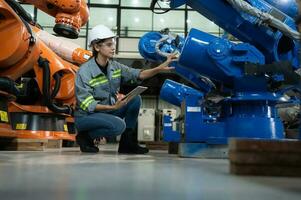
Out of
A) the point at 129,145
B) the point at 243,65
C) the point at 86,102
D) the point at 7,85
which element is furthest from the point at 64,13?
the point at 243,65

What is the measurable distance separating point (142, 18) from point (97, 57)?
28.6 ft

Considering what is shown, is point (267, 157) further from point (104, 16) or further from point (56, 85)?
point (104, 16)

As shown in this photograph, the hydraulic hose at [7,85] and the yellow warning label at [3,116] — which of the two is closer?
the hydraulic hose at [7,85]

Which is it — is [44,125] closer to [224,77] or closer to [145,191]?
[224,77]

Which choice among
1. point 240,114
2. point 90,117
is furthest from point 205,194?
point 90,117

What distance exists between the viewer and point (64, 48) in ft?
17.9

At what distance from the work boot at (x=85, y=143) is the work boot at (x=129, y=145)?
0.82ft

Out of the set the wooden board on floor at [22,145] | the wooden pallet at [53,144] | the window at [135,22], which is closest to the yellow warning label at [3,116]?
the wooden board on floor at [22,145]

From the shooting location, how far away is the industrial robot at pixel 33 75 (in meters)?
3.09

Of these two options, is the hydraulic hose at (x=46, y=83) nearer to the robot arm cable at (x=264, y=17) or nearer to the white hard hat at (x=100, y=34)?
the white hard hat at (x=100, y=34)

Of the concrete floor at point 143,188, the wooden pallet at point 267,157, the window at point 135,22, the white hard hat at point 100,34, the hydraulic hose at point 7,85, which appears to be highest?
the window at point 135,22

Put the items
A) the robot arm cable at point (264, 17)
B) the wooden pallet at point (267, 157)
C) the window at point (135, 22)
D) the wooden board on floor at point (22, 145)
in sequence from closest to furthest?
the wooden pallet at point (267, 157)
the robot arm cable at point (264, 17)
the wooden board on floor at point (22, 145)
the window at point (135, 22)

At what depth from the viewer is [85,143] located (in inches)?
122

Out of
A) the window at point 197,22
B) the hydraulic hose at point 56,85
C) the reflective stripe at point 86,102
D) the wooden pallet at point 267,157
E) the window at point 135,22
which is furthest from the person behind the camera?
the window at point 197,22
